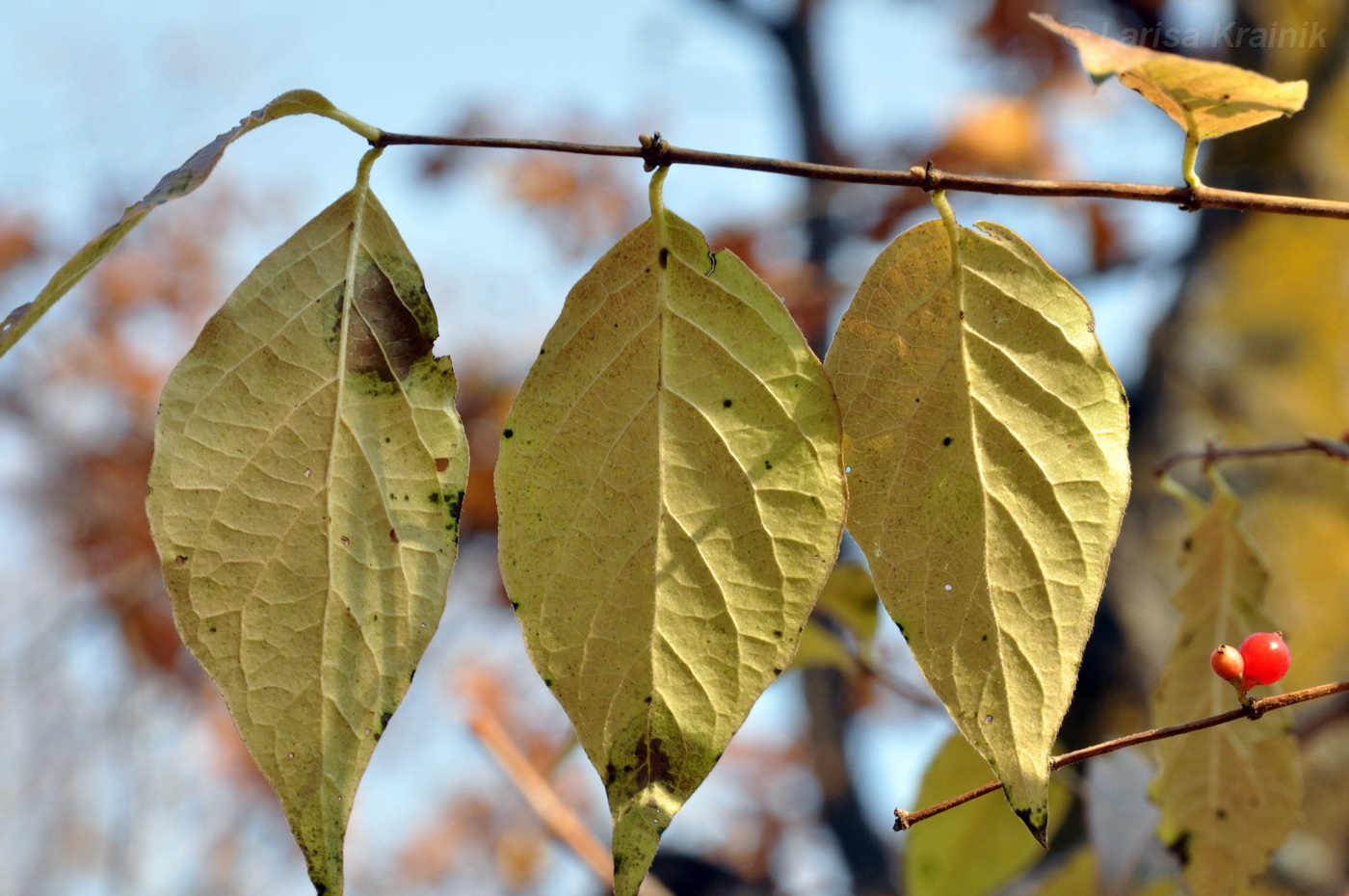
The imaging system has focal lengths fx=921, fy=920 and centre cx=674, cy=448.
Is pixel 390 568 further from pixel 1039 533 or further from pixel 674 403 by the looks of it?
pixel 1039 533

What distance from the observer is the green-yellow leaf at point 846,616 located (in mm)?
728

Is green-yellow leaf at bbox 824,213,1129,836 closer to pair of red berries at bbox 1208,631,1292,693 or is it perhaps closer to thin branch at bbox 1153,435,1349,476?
pair of red berries at bbox 1208,631,1292,693

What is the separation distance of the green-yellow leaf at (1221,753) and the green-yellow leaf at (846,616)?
0.24 metres

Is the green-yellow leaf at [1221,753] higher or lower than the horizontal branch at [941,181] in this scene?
lower

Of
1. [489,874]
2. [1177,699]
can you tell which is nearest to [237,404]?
[1177,699]

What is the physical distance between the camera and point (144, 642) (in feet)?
12.3

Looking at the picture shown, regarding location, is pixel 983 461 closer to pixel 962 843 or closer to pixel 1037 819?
pixel 1037 819

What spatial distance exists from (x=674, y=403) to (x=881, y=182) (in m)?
0.10

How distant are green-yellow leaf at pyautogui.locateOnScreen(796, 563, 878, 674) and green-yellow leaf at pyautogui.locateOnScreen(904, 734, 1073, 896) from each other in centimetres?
13

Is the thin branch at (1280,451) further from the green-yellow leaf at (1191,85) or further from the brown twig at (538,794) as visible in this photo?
the brown twig at (538,794)

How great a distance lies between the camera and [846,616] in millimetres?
770

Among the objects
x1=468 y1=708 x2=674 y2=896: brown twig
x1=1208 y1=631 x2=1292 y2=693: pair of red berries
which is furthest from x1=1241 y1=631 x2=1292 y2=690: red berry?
x1=468 y1=708 x2=674 y2=896: brown twig

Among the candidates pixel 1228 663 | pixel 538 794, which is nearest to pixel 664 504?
pixel 1228 663

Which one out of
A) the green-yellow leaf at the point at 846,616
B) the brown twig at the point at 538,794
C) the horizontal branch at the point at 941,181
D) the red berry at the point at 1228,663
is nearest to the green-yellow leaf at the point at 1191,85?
the horizontal branch at the point at 941,181
